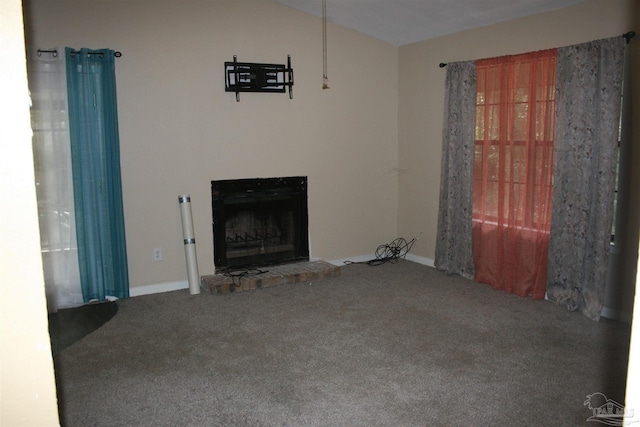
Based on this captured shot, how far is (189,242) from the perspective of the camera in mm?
4457

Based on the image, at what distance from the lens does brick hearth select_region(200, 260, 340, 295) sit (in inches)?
175

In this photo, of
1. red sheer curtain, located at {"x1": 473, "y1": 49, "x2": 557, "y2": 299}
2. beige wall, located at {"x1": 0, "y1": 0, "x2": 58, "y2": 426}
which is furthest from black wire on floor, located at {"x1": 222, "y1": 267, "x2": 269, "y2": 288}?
beige wall, located at {"x1": 0, "y1": 0, "x2": 58, "y2": 426}

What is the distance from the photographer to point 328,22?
199 inches

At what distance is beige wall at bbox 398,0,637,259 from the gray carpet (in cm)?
A: 129

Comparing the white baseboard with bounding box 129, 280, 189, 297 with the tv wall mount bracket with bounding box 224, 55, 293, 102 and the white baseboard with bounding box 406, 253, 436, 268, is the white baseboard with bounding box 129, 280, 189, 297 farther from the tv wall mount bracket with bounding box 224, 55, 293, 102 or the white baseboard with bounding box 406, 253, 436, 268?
the white baseboard with bounding box 406, 253, 436, 268

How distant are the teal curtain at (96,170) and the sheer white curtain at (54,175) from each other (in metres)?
0.06

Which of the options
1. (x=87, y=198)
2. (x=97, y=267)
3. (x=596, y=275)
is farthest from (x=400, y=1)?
(x=97, y=267)

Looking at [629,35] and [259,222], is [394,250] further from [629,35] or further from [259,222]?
[629,35]

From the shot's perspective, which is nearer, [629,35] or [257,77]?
[629,35]

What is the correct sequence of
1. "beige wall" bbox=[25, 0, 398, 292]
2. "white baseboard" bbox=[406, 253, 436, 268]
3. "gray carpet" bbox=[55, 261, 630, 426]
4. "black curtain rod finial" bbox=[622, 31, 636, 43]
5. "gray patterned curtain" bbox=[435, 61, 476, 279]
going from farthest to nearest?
"white baseboard" bbox=[406, 253, 436, 268] → "gray patterned curtain" bbox=[435, 61, 476, 279] → "beige wall" bbox=[25, 0, 398, 292] → "black curtain rod finial" bbox=[622, 31, 636, 43] → "gray carpet" bbox=[55, 261, 630, 426]

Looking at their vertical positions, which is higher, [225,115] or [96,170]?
[225,115]

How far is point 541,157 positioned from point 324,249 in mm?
2275

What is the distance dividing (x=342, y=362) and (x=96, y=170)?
2476 mm

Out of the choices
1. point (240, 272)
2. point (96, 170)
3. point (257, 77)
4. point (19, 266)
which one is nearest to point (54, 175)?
point (96, 170)
